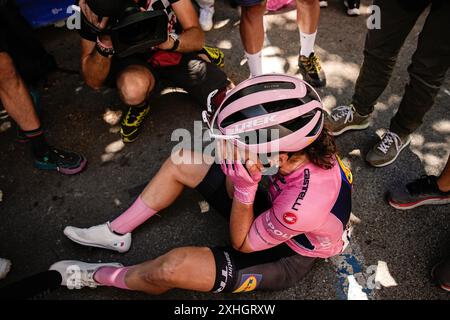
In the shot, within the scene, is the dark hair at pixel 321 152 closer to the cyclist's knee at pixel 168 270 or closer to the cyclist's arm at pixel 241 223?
the cyclist's arm at pixel 241 223

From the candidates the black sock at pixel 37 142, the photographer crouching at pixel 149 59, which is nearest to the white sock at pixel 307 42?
the photographer crouching at pixel 149 59

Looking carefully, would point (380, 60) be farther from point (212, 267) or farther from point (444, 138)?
point (212, 267)

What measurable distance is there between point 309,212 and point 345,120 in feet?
5.60

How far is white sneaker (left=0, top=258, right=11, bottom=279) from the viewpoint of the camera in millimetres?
2713

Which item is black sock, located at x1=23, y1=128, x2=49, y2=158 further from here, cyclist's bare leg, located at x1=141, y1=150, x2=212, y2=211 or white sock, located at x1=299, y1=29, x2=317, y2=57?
white sock, located at x1=299, y1=29, x2=317, y2=57

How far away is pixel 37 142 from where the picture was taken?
3.29 metres

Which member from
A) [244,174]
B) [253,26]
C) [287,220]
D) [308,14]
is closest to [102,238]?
[244,174]

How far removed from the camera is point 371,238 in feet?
8.96

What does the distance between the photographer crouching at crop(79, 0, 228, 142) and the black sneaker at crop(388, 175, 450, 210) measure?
176 centimetres

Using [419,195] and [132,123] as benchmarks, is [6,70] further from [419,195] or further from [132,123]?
[419,195]

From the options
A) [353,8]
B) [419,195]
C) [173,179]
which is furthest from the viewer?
[353,8]

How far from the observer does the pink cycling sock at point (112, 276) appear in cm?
239

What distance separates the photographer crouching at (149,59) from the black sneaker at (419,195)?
1759mm
